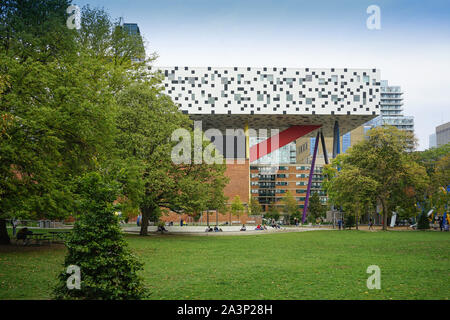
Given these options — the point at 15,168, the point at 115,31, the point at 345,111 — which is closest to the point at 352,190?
the point at 345,111

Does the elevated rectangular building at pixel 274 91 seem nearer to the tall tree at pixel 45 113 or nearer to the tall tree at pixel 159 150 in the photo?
the tall tree at pixel 159 150

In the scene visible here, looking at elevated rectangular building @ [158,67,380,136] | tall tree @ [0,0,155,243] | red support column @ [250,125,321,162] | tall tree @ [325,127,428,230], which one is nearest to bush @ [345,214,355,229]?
tall tree @ [325,127,428,230]

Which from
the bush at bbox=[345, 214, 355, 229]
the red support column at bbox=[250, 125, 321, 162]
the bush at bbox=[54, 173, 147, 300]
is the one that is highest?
the red support column at bbox=[250, 125, 321, 162]

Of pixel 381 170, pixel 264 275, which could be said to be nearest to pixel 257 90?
pixel 381 170

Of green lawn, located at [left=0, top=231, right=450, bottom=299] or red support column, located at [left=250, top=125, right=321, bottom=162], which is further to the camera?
red support column, located at [left=250, top=125, right=321, bottom=162]

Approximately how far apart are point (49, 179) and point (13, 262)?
4.03 meters

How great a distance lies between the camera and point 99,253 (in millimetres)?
8414

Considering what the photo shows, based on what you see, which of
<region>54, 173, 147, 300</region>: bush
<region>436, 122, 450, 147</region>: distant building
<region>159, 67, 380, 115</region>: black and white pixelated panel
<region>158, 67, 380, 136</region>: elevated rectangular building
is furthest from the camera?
<region>436, 122, 450, 147</region>: distant building

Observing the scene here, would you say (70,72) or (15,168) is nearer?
(15,168)

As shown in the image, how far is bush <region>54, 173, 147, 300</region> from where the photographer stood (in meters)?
8.20

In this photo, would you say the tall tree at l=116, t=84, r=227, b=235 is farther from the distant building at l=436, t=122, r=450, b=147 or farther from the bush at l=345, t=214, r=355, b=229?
the distant building at l=436, t=122, r=450, b=147

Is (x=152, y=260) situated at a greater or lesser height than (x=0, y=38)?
lesser

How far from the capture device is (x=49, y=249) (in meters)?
21.0
